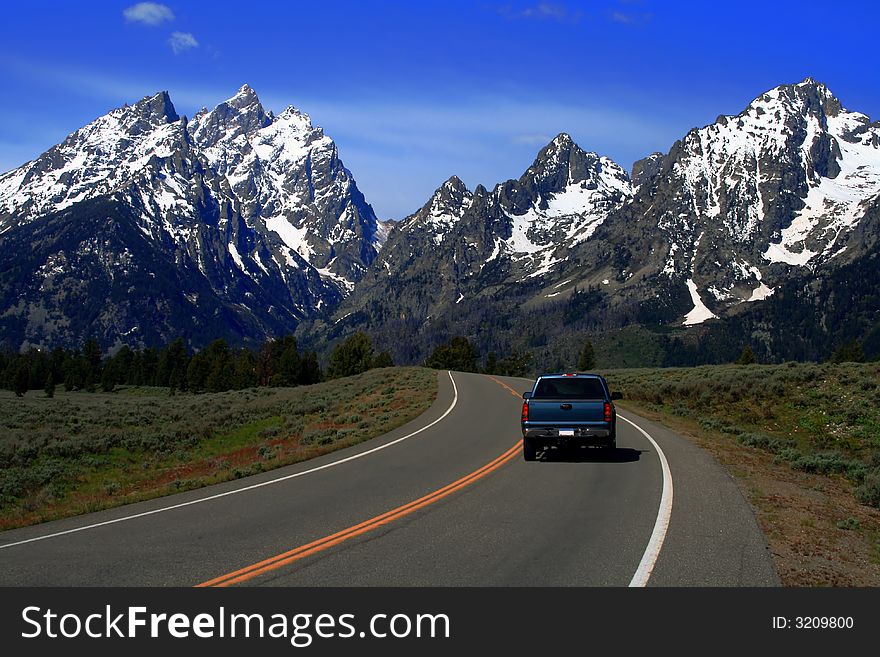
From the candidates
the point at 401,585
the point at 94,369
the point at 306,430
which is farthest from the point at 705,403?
the point at 94,369

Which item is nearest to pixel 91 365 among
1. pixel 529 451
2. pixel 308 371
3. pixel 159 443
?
pixel 308 371

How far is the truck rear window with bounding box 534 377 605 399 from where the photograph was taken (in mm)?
20344

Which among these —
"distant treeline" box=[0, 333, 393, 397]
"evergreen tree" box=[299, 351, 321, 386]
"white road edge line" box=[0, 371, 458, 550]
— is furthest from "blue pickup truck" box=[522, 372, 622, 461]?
"evergreen tree" box=[299, 351, 321, 386]

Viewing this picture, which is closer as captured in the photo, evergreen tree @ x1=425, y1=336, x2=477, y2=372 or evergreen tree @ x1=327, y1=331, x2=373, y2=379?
evergreen tree @ x1=327, y1=331, x2=373, y2=379

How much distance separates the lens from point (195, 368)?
110 meters

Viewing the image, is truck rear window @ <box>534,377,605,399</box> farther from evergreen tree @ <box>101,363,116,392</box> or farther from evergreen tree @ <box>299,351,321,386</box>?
evergreen tree @ <box>101,363,116,392</box>

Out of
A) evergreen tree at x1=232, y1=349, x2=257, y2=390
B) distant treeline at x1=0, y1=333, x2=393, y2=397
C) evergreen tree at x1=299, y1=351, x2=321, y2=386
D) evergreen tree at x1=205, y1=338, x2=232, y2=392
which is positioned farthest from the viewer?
evergreen tree at x1=232, y1=349, x2=257, y2=390

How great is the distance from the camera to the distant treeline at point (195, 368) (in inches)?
4023

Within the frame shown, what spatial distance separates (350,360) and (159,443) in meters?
72.2

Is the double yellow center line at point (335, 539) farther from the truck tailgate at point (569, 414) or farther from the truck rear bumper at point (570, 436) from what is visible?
the truck tailgate at point (569, 414)

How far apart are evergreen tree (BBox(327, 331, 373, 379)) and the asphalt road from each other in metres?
82.1

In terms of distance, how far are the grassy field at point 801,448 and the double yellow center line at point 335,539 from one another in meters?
5.45

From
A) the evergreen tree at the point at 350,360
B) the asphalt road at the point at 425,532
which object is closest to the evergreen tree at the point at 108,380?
the evergreen tree at the point at 350,360

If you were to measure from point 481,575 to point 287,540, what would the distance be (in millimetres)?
3174
